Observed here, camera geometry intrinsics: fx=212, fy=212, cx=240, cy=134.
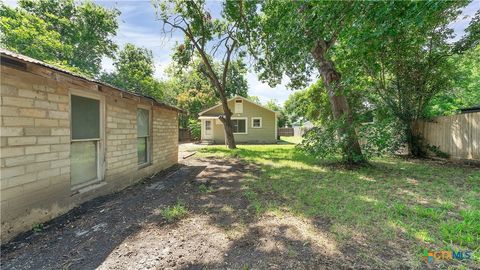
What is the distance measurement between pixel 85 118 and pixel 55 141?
84 cm

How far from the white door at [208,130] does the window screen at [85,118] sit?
50.5 feet

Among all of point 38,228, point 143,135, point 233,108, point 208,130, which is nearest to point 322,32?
point 143,135

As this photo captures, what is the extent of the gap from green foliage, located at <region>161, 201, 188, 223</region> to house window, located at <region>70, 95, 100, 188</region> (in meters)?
1.74

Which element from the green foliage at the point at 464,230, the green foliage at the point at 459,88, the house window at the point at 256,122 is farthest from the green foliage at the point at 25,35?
the green foliage at the point at 459,88

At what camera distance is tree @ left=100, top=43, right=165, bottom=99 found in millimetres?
21109

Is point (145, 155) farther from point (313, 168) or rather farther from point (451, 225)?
point (451, 225)

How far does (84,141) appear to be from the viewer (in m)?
4.00

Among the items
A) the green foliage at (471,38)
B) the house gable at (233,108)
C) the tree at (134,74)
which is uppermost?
the tree at (134,74)

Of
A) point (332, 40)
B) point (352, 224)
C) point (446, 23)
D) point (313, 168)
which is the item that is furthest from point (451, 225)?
point (446, 23)

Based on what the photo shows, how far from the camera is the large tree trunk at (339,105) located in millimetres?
7000

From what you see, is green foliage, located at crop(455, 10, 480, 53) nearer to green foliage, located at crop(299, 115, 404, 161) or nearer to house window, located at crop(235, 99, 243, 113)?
green foliage, located at crop(299, 115, 404, 161)

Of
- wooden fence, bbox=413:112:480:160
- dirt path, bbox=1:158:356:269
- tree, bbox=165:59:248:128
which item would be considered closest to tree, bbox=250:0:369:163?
wooden fence, bbox=413:112:480:160

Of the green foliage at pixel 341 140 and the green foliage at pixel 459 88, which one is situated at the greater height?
the green foliage at pixel 459 88

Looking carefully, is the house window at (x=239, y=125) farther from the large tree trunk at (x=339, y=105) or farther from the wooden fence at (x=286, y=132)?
the wooden fence at (x=286, y=132)
